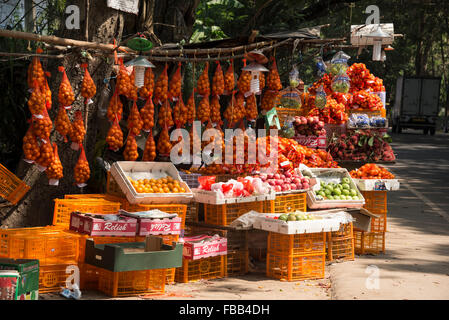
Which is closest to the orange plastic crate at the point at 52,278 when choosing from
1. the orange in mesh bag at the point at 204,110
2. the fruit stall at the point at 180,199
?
the fruit stall at the point at 180,199

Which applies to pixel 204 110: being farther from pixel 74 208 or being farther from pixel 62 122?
pixel 74 208

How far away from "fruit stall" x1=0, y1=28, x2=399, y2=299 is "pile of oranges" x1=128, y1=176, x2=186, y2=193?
19 millimetres

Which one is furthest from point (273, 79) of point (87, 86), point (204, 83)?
point (87, 86)

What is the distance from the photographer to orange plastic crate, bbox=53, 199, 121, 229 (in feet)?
23.3

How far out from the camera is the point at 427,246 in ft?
31.6

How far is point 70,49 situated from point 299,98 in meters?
4.68

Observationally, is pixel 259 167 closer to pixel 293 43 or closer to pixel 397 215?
pixel 293 43

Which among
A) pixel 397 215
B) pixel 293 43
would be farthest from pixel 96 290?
pixel 397 215

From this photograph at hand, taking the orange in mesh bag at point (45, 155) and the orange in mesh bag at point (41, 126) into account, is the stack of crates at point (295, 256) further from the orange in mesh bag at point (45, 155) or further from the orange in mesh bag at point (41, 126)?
the orange in mesh bag at point (41, 126)

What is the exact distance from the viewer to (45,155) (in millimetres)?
6914

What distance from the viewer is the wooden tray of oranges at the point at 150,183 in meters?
7.23

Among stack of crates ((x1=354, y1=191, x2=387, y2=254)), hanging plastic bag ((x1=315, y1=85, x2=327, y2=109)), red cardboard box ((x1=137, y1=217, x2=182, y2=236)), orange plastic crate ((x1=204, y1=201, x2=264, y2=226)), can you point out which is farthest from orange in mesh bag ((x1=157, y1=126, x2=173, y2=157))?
hanging plastic bag ((x1=315, y1=85, x2=327, y2=109))

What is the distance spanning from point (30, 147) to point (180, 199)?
5.90ft

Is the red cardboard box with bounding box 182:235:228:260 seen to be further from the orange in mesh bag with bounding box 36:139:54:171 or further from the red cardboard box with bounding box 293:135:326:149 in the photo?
the red cardboard box with bounding box 293:135:326:149
